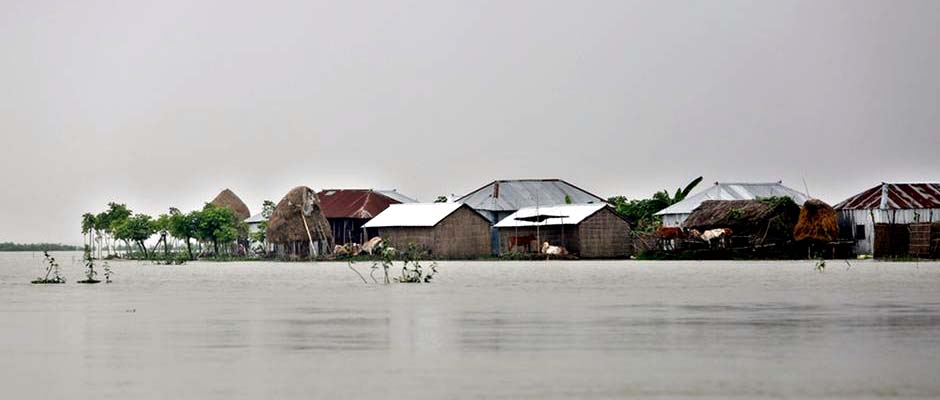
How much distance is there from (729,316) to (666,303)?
3.90 meters

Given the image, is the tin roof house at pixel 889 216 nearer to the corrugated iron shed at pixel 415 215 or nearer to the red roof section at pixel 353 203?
the corrugated iron shed at pixel 415 215

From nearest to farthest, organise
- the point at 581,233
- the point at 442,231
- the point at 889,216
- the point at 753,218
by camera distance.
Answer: the point at 889,216
the point at 753,218
the point at 581,233
the point at 442,231

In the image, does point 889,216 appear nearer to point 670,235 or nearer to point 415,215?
point 670,235

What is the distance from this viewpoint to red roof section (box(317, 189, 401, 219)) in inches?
3344

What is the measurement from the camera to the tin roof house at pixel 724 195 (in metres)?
73.1

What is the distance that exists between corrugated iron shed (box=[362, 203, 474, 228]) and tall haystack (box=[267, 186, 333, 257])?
3.99m

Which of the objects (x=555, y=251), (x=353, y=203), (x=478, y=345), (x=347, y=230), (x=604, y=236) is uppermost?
(x=353, y=203)

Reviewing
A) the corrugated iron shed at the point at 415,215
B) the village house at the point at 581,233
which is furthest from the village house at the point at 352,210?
the village house at the point at 581,233

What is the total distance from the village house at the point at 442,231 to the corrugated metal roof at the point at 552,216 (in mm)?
1252

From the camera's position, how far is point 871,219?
60.4 meters

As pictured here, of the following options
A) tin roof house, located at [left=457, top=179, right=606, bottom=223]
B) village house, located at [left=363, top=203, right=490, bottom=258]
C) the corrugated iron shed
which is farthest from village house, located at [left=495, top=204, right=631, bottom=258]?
tin roof house, located at [left=457, top=179, right=606, bottom=223]

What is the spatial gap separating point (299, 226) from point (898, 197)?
32445 mm

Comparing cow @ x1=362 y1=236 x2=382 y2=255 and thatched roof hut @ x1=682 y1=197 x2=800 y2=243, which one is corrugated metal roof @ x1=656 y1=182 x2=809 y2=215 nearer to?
thatched roof hut @ x1=682 y1=197 x2=800 y2=243

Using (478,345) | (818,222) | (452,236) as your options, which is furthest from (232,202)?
(478,345)
